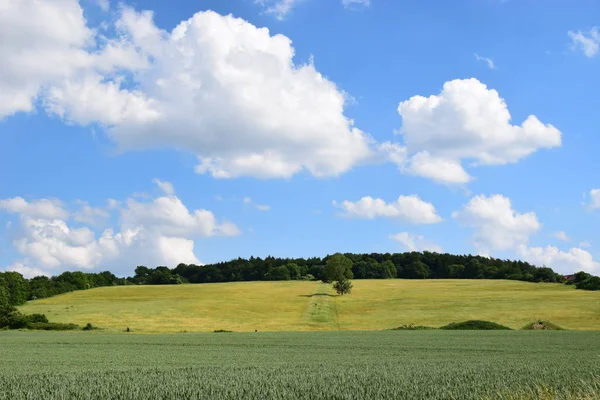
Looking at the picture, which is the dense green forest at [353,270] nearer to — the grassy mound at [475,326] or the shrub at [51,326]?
the shrub at [51,326]

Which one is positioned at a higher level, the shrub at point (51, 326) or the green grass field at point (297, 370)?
the green grass field at point (297, 370)

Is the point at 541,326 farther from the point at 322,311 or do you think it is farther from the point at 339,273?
the point at 339,273

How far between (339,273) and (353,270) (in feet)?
168

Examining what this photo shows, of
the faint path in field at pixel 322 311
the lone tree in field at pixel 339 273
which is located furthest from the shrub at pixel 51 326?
the lone tree in field at pixel 339 273

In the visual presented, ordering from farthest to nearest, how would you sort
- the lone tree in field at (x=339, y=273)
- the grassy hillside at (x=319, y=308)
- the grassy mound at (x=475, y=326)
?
the lone tree in field at (x=339, y=273) → the grassy hillside at (x=319, y=308) → the grassy mound at (x=475, y=326)

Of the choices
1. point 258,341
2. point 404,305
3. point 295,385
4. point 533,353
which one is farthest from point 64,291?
point 295,385

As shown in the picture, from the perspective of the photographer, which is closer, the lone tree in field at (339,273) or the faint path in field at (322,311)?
the faint path in field at (322,311)

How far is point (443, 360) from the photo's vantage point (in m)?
28.3

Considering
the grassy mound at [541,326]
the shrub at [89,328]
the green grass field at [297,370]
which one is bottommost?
the grassy mound at [541,326]

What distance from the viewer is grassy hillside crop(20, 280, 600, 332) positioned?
227 feet

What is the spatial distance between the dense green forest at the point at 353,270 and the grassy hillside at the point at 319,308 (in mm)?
26304

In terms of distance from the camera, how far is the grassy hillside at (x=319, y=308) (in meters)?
69.1

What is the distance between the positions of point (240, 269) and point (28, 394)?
14917 centimetres

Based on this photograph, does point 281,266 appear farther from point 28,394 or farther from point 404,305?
point 28,394
